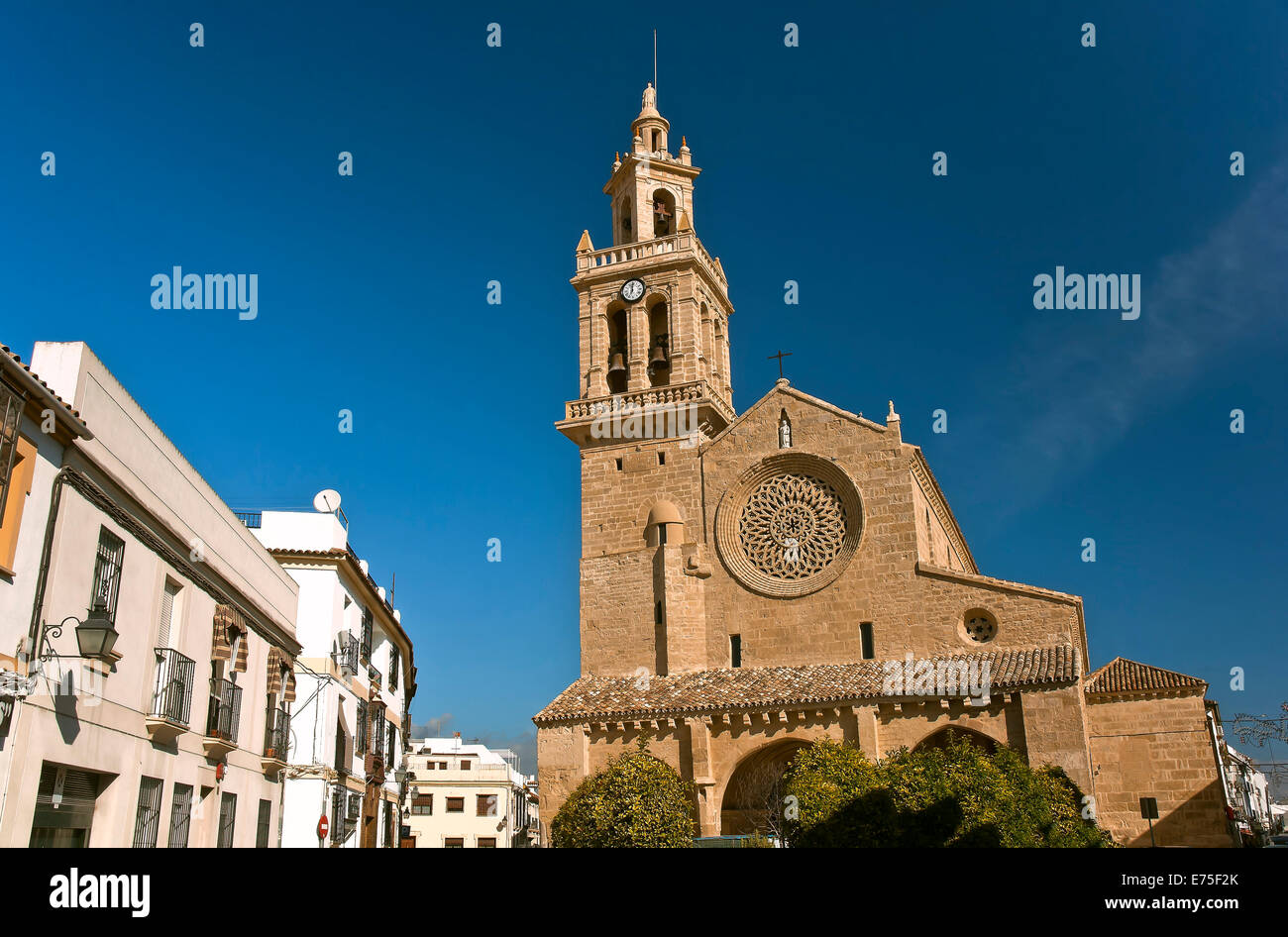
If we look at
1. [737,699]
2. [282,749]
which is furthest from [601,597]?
[282,749]

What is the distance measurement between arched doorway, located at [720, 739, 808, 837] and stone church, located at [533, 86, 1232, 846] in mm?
53

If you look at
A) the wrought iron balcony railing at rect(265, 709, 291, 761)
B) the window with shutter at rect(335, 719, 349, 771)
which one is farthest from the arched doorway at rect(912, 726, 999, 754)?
the wrought iron balcony railing at rect(265, 709, 291, 761)

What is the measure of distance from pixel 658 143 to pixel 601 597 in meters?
15.4

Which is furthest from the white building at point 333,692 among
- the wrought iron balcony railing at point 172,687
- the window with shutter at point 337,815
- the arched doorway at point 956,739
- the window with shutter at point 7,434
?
the arched doorway at point 956,739

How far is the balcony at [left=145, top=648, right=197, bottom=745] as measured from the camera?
516 inches

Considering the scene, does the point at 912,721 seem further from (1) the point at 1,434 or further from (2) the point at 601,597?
(1) the point at 1,434

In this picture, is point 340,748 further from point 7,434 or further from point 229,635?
point 7,434

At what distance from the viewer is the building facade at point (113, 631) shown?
10.1 m

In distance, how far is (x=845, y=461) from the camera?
28.2 meters

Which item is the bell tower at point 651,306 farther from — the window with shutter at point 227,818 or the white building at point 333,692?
the window with shutter at point 227,818

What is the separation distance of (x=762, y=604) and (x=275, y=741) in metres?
13.4

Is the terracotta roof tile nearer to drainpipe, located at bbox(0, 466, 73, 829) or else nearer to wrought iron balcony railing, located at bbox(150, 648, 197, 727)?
drainpipe, located at bbox(0, 466, 73, 829)

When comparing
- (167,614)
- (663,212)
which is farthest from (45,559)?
(663,212)
